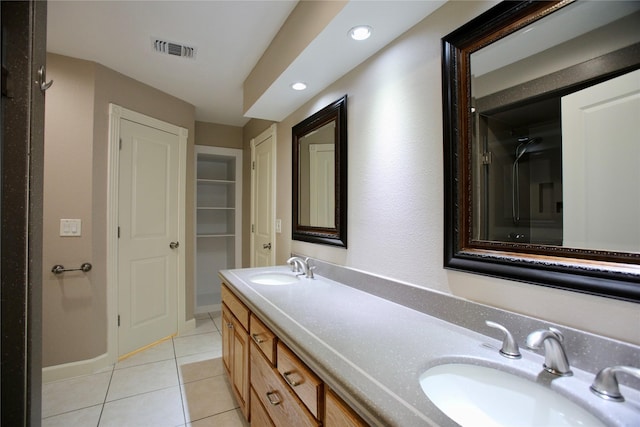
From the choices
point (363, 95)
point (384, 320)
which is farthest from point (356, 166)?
point (384, 320)

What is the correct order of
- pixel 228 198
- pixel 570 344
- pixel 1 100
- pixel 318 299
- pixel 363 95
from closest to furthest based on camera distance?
pixel 1 100, pixel 570 344, pixel 318 299, pixel 363 95, pixel 228 198

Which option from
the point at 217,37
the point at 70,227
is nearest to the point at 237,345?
the point at 70,227

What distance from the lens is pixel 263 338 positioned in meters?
1.26

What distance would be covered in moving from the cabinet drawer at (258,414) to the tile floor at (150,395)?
382mm

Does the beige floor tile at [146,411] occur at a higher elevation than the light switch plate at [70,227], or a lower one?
lower

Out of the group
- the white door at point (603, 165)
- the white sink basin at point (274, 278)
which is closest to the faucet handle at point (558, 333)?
the white door at point (603, 165)

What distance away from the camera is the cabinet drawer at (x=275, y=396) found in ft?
3.08

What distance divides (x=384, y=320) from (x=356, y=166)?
0.86m

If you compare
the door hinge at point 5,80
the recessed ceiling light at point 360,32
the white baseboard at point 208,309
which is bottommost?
the white baseboard at point 208,309

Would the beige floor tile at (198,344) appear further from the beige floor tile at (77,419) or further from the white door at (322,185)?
the white door at (322,185)

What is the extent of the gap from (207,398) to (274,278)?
902 mm

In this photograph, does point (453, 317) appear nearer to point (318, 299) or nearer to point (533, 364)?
point (533, 364)

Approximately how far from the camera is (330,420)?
0.78 meters

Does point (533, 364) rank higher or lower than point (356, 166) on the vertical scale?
lower
